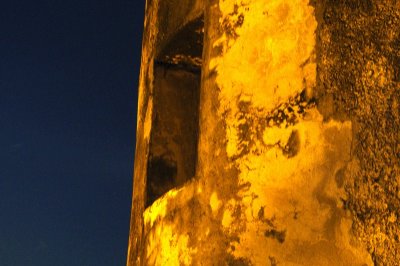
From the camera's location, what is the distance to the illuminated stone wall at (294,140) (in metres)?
2.57

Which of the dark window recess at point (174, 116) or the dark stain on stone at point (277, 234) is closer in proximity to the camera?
the dark stain on stone at point (277, 234)

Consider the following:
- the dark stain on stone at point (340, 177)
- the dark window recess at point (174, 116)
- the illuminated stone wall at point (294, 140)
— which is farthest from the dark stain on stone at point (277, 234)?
the dark window recess at point (174, 116)

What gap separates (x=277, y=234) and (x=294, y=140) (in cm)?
37

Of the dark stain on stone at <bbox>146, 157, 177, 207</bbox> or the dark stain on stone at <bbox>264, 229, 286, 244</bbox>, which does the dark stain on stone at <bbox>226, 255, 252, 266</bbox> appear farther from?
the dark stain on stone at <bbox>146, 157, 177, 207</bbox>

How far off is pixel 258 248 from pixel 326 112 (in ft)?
1.93

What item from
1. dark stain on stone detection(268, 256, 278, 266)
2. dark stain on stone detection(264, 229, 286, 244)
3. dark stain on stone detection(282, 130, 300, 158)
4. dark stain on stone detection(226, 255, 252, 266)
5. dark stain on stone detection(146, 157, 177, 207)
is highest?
dark stain on stone detection(282, 130, 300, 158)

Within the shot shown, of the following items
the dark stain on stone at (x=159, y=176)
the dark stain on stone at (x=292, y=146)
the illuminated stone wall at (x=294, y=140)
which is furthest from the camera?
the dark stain on stone at (x=159, y=176)

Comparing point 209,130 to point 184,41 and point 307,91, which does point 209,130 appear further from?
point 184,41

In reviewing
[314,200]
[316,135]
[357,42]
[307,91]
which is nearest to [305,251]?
[314,200]

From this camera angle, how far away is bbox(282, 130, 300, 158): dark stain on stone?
8.92 feet

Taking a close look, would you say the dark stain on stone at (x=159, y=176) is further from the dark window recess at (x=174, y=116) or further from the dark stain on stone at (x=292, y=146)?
the dark stain on stone at (x=292, y=146)

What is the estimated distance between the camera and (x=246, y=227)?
279 centimetres

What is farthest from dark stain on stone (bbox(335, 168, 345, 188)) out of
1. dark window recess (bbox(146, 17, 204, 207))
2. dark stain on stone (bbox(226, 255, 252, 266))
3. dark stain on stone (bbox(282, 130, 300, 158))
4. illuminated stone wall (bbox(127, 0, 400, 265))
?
dark window recess (bbox(146, 17, 204, 207))

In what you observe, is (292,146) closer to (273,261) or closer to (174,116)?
(273,261)
